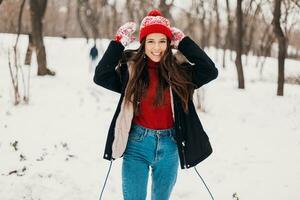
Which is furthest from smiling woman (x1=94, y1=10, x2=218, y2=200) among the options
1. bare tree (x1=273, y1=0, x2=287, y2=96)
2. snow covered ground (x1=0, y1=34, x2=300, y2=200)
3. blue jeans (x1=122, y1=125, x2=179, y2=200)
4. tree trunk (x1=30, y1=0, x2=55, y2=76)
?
tree trunk (x1=30, y1=0, x2=55, y2=76)

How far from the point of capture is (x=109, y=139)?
3020mm

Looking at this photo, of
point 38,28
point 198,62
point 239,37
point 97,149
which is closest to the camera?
point 198,62

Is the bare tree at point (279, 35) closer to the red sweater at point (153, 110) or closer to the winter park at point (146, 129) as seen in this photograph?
the winter park at point (146, 129)

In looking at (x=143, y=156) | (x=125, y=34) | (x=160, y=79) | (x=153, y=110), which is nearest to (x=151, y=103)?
(x=153, y=110)

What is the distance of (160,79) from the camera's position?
9.77 feet

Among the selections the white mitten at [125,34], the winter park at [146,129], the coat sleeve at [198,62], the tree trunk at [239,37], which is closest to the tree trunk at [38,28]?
the winter park at [146,129]

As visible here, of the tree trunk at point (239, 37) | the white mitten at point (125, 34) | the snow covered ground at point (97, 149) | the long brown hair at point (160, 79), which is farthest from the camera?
the tree trunk at point (239, 37)

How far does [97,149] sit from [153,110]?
4.02 meters

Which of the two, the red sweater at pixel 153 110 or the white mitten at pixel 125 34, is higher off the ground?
the white mitten at pixel 125 34

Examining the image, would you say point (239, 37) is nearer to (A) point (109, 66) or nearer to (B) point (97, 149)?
(B) point (97, 149)

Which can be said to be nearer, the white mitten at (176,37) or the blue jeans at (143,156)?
the blue jeans at (143,156)

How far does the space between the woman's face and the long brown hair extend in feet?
0.11

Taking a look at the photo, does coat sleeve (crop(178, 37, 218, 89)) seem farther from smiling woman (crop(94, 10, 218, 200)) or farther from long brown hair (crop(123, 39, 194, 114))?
long brown hair (crop(123, 39, 194, 114))

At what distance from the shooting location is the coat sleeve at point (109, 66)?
2.97 metres
